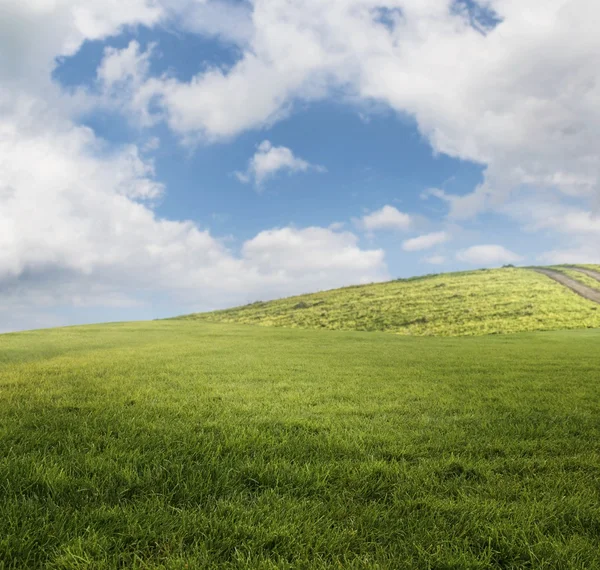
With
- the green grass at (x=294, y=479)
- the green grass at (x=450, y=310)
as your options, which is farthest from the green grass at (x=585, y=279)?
the green grass at (x=294, y=479)

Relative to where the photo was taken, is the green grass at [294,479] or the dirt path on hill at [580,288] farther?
the dirt path on hill at [580,288]

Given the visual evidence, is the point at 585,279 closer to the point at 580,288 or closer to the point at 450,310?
the point at 580,288

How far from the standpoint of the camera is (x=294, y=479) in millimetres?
4684

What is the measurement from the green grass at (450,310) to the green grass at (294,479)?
29056 millimetres

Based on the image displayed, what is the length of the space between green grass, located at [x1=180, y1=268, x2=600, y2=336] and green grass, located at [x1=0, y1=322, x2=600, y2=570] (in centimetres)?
2906

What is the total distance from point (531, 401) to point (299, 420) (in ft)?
17.3

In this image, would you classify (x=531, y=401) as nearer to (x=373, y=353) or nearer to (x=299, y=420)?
(x=299, y=420)

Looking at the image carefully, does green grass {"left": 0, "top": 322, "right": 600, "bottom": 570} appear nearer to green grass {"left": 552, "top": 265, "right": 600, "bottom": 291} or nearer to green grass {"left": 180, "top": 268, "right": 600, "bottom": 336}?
green grass {"left": 180, "top": 268, "right": 600, "bottom": 336}

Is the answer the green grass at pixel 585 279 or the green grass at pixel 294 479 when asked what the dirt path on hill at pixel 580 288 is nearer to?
the green grass at pixel 585 279

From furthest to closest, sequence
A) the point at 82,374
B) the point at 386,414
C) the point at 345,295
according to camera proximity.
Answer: the point at 345,295 < the point at 82,374 < the point at 386,414

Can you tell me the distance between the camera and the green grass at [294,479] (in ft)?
11.6

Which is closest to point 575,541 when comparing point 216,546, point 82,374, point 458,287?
point 216,546

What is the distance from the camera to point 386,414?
7.68m

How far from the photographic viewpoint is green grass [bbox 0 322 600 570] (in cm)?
353
